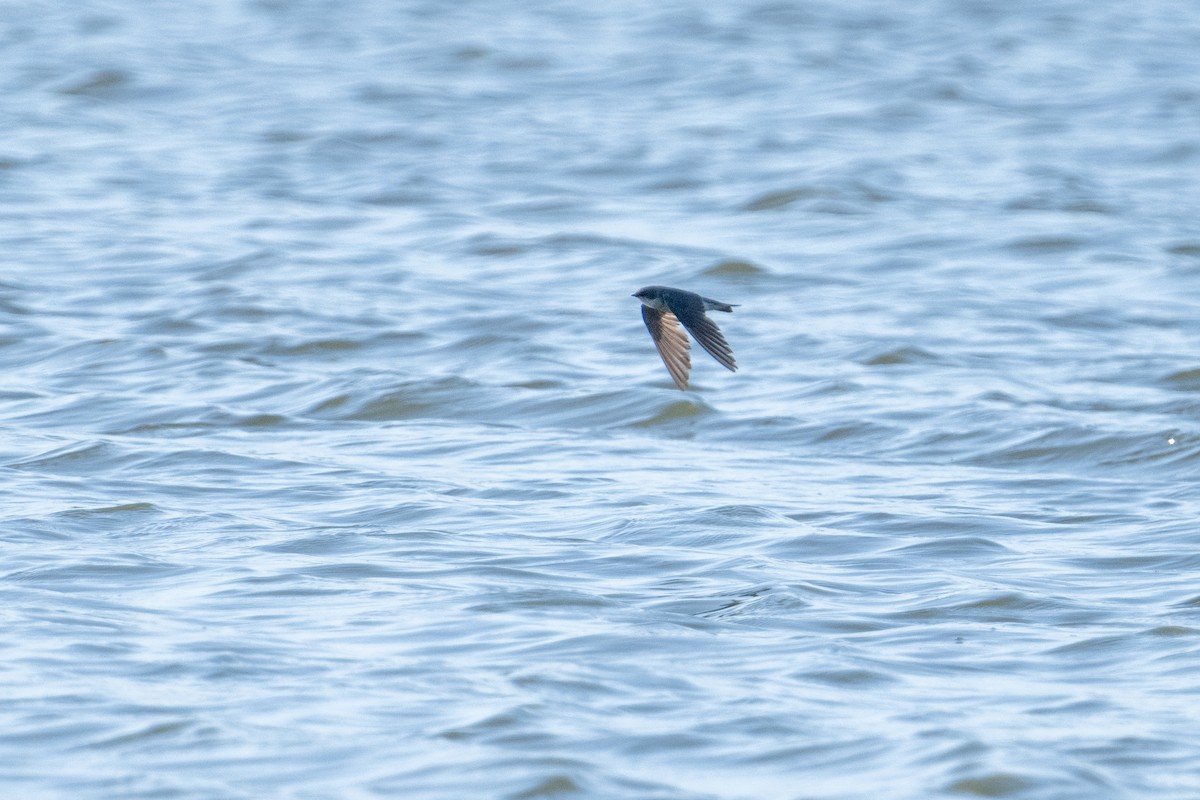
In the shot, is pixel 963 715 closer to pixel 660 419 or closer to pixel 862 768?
pixel 862 768

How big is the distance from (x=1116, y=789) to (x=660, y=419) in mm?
3870

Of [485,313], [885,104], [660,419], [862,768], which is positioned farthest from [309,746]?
[885,104]

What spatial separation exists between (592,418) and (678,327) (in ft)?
4.80

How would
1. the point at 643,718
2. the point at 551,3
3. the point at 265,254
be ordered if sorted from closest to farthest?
the point at 643,718 < the point at 265,254 < the point at 551,3

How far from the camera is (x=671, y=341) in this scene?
6180 millimetres

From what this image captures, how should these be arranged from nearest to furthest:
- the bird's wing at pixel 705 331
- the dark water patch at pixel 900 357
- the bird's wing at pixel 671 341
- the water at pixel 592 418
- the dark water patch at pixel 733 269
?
1. the water at pixel 592 418
2. the bird's wing at pixel 705 331
3. the bird's wing at pixel 671 341
4. the dark water patch at pixel 900 357
5. the dark water patch at pixel 733 269

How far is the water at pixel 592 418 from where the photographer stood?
430cm

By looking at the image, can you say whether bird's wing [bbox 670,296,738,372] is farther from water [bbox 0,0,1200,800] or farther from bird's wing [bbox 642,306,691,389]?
water [bbox 0,0,1200,800]

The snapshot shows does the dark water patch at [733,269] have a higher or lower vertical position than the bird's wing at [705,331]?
lower

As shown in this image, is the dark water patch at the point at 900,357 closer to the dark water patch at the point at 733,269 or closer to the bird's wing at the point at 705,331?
the dark water patch at the point at 733,269

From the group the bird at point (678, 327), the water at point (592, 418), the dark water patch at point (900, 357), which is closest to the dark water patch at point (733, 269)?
the water at point (592, 418)

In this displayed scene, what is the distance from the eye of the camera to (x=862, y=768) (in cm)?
409

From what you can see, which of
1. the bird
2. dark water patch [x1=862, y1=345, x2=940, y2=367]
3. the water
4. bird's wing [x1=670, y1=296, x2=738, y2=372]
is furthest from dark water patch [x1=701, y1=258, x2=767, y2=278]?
bird's wing [x1=670, y1=296, x2=738, y2=372]

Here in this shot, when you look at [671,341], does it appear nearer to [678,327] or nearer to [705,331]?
[678,327]
